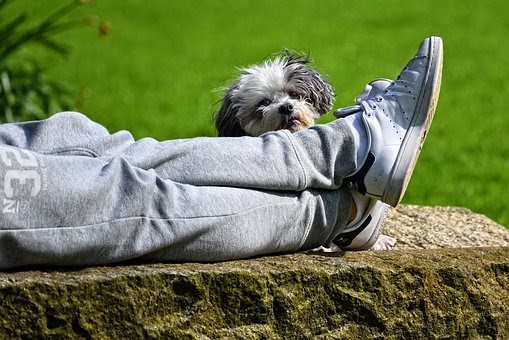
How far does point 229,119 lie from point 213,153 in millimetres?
1427

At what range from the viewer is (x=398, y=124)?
3279mm

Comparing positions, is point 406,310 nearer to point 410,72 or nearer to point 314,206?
point 314,206

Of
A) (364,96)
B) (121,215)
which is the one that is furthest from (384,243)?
(121,215)

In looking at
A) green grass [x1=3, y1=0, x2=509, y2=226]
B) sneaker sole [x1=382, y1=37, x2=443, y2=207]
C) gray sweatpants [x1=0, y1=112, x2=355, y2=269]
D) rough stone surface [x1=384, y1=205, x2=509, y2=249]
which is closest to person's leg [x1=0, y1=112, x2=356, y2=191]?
gray sweatpants [x1=0, y1=112, x2=355, y2=269]

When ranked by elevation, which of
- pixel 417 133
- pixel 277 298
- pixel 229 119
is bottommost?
pixel 277 298

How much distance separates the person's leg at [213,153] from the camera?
3.06 meters

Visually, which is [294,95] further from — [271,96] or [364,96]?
[364,96]

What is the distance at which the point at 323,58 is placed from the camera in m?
11.4

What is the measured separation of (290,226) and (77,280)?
716 mm

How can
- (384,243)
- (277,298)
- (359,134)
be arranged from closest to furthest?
(277,298) → (359,134) → (384,243)

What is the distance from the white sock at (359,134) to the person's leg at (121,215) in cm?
22

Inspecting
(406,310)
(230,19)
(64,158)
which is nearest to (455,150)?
(406,310)

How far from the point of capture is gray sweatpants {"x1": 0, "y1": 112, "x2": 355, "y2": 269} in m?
2.77

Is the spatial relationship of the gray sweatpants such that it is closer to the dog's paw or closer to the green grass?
the dog's paw
